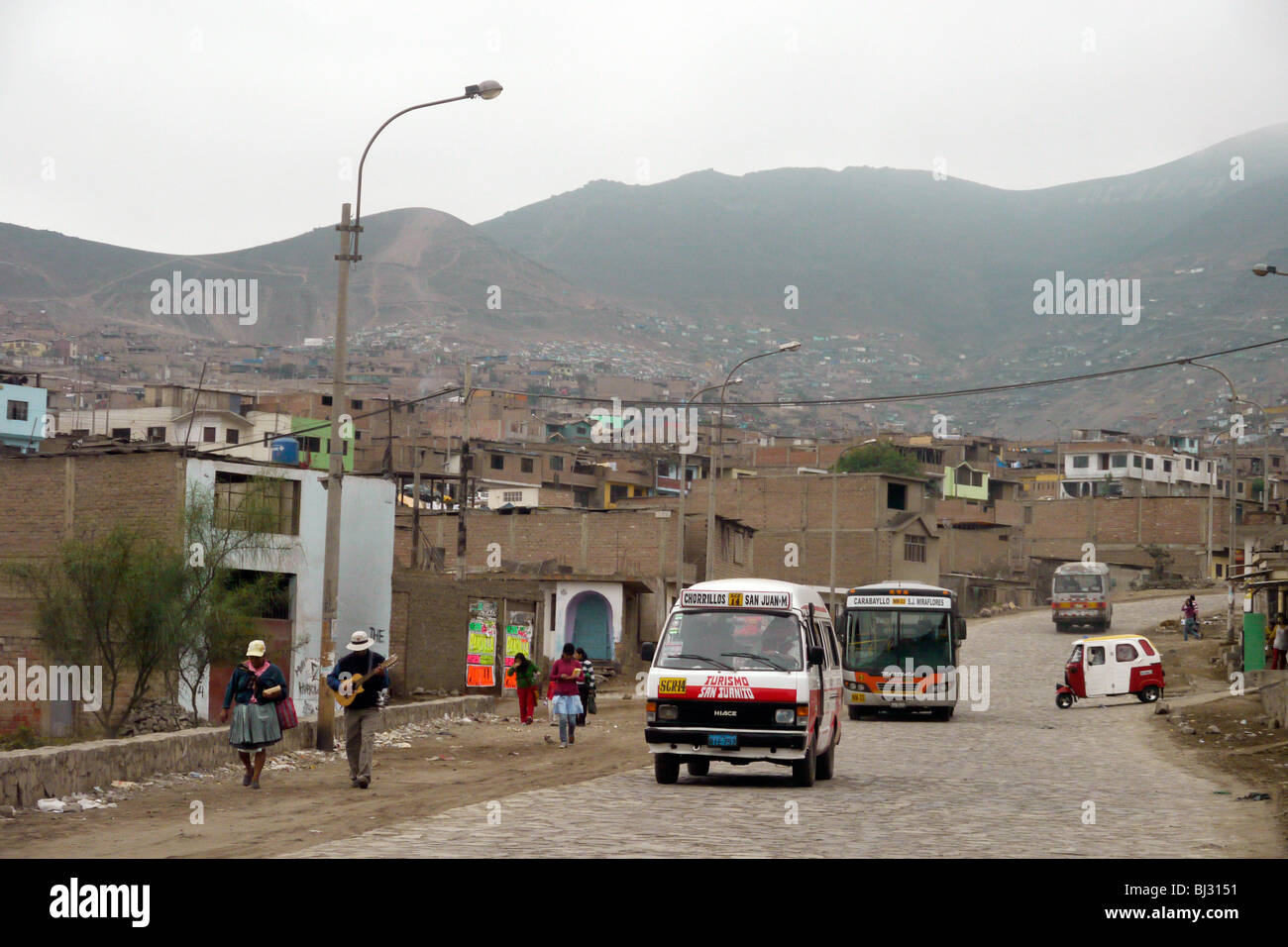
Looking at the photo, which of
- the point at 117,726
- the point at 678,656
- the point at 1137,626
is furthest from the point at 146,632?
the point at 1137,626

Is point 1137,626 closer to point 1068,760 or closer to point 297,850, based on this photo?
point 1068,760

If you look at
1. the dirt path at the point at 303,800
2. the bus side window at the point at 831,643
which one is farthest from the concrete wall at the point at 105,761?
the bus side window at the point at 831,643

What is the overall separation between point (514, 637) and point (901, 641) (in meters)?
16.5

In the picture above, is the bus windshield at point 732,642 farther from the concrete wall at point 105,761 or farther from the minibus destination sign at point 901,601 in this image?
the minibus destination sign at point 901,601

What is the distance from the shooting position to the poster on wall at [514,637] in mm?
47219

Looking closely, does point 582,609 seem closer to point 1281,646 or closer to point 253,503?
point 253,503

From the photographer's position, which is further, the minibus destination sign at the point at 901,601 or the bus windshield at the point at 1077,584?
the bus windshield at the point at 1077,584

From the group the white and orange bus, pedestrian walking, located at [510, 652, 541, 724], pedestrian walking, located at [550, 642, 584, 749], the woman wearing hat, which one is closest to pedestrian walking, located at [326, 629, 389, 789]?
the woman wearing hat

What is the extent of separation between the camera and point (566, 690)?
2580cm

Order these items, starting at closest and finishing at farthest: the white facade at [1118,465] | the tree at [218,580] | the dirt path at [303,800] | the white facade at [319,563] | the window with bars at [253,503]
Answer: the dirt path at [303,800], the tree at [218,580], the window with bars at [253,503], the white facade at [319,563], the white facade at [1118,465]

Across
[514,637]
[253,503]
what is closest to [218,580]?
[253,503]

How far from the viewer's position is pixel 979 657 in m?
55.8

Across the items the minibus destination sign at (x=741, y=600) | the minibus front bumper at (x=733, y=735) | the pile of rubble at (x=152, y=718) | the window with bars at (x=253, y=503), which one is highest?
the window with bars at (x=253, y=503)

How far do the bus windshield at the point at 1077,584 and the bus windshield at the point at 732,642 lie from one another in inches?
1913
